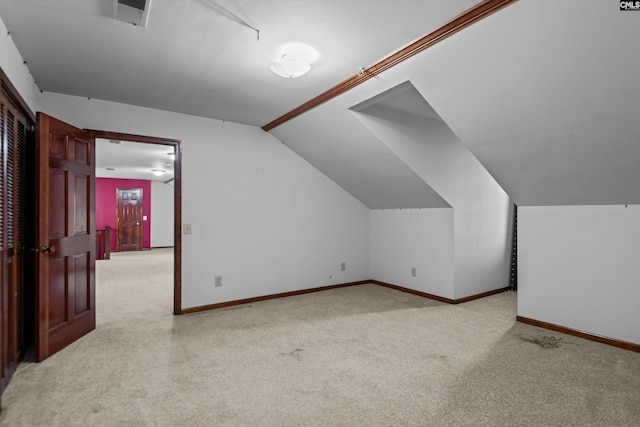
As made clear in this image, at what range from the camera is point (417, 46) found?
2.29 meters

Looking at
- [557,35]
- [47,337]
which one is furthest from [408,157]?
[47,337]

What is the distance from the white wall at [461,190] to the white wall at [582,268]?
82 centimetres

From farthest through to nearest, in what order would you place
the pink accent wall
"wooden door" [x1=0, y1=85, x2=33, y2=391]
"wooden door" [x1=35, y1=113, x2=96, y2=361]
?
the pink accent wall < "wooden door" [x1=35, y1=113, x2=96, y2=361] < "wooden door" [x1=0, y1=85, x2=33, y2=391]

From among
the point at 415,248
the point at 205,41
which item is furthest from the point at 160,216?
the point at 205,41

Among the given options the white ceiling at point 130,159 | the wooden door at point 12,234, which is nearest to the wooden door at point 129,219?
the white ceiling at point 130,159

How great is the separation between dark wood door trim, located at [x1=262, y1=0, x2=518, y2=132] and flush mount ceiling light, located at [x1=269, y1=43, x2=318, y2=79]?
1.59 feet

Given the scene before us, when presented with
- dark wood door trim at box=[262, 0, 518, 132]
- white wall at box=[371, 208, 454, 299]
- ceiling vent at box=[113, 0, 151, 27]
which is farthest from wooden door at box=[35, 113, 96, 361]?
white wall at box=[371, 208, 454, 299]

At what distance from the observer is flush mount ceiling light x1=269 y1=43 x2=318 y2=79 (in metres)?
2.38

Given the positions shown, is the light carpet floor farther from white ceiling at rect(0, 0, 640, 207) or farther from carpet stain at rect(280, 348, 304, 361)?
white ceiling at rect(0, 0, 640, 207)

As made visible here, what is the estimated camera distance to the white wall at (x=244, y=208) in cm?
368

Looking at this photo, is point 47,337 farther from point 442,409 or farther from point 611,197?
point 611,197

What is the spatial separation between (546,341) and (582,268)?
0.73m

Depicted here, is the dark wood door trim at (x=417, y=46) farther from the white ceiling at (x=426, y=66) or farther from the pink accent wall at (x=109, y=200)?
the pink accent wall at (x=109, y=200)

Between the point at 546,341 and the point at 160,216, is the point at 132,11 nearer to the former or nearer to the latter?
the point at 546,341
